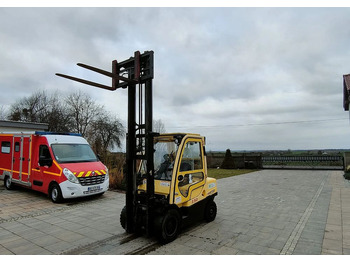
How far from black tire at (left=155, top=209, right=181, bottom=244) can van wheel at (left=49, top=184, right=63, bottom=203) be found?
16.0 ft

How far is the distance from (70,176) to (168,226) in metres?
4.72

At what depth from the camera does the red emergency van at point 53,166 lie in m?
7.77

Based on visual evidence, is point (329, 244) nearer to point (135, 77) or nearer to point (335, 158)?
point (135, 77)

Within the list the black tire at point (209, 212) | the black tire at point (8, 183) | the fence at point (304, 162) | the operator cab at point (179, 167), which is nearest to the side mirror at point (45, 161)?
the black tire at point (8, 183)

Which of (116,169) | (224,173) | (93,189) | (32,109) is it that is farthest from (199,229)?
(32,109)

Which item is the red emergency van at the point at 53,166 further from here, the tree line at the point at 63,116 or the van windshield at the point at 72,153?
the tree line at the point at 63,116

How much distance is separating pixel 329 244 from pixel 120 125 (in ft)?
120

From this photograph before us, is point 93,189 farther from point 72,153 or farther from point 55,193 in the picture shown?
point 72,153

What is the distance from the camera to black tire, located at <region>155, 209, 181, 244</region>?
4.18m

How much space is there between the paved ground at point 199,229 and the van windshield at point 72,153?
150 cm

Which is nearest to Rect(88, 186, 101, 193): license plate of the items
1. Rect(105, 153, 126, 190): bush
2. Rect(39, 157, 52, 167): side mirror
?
Rect(39, 157, 52, 167): side mirror

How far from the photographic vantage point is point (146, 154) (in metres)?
4.50

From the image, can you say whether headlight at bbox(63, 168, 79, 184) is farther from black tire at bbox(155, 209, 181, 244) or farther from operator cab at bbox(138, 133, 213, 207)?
black tire at bbox(155, 209, 181, 244)

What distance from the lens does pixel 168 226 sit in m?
4.38
